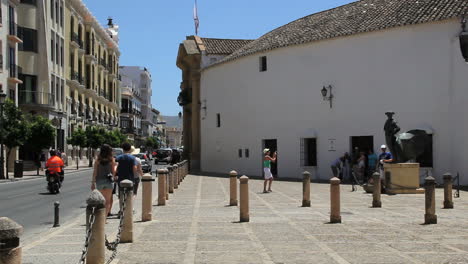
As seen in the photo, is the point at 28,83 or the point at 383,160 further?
the point at 28,83

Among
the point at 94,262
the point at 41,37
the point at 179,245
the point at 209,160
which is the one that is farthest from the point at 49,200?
the point at 41,37

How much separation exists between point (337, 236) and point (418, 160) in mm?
17258

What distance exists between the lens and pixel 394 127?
75.0 feet

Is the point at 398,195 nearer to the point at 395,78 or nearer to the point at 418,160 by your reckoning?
the point at 418,160

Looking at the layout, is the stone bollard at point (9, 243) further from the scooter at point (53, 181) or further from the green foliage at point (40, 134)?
the green foliage at point (40, 134)

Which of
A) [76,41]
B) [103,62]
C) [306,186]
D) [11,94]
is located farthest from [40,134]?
[103,62]

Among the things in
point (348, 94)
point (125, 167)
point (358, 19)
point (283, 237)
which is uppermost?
point (358, 19)

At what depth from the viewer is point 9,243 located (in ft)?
16.0

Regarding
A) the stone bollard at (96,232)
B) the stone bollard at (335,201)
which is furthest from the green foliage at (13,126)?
the stone bollard at (96,232)

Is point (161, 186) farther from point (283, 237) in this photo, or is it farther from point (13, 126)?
point (13, 126)

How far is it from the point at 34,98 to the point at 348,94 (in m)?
26.0

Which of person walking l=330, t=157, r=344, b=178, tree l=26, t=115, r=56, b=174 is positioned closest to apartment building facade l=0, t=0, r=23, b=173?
tree l=26, t=115, r=56, b=174

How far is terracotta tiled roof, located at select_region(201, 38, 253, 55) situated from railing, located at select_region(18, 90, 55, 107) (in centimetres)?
1276

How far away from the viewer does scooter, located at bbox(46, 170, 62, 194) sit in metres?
22.5
